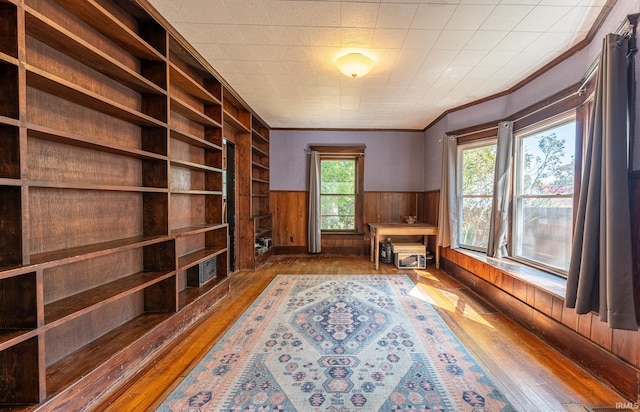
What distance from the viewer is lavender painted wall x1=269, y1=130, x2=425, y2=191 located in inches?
204

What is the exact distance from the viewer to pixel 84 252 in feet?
4.78

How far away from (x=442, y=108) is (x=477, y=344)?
3.31m

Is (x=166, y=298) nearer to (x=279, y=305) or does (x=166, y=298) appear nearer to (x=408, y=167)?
(x=279, y=305)

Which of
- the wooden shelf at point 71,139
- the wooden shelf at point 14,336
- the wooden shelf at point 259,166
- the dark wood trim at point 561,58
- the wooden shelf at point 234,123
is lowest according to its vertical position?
the wooden shelf at point 14,336

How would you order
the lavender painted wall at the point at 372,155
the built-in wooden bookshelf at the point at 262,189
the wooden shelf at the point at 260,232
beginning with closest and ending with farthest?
the wooden shelf at the point at 260,232 < the built-in wooden bookshelf at the point at 262,189 < the lavender painted wall at the point at 372,155

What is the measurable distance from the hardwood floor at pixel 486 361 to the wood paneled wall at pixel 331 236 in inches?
82.2

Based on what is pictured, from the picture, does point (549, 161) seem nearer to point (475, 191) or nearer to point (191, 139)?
point (475, 191)

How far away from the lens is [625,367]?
1517mm

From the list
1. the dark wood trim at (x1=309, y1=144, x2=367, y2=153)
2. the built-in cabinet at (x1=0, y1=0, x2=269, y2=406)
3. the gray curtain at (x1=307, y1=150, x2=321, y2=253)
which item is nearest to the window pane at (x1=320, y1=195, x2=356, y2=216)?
the gray curtain at (x1=307, y1=150, x2=321, y2=253)

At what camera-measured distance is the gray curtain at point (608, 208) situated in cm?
149

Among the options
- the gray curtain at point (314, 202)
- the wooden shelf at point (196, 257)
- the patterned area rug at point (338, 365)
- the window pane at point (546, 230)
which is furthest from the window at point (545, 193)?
the wooden shelf at point (196, 257)

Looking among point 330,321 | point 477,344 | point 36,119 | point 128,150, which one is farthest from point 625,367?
point 36,119

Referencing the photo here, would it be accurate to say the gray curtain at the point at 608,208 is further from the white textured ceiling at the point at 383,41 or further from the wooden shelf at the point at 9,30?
the wooden shelf at the point at 9,30

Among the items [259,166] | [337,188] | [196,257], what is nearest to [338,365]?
[196,257]
